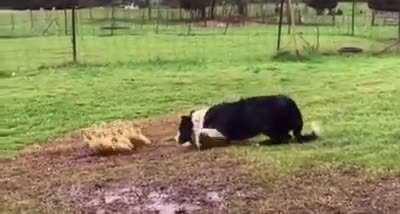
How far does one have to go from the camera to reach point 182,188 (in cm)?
721

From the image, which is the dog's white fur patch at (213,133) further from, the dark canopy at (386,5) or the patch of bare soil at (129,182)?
the dark canopy at (386,5)

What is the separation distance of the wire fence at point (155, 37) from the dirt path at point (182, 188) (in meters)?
13.6

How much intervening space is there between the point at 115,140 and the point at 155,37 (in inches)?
1030

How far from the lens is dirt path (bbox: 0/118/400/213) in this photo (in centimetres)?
653

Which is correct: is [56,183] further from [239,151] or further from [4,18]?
[4,18]

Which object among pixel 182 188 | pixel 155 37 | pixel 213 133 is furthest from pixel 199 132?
pixel 155 37

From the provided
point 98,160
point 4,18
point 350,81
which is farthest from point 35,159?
point 4,18

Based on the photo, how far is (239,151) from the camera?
Answer: 872cm

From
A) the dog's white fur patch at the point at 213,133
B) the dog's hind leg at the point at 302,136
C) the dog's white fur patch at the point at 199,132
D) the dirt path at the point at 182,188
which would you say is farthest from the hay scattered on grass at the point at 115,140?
the dog's hind leg at the point at 302,136

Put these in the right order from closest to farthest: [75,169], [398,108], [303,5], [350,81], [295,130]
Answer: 1. [75,169]
2. [295,130]
3. [398,108]
4. [350,81]
5. [303,5]

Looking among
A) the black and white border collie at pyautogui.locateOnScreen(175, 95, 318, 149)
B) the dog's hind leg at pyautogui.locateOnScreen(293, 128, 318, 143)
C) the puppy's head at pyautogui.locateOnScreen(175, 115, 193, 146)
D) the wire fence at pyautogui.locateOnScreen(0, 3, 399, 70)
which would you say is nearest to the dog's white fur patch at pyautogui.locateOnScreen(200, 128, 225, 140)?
the black and white border collie at pyautogui.locateOnScreen(175, 95, 318, 149)

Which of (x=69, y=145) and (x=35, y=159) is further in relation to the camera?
(x=69, y=145)

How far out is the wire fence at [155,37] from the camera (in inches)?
998

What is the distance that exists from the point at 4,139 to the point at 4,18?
4446cm
